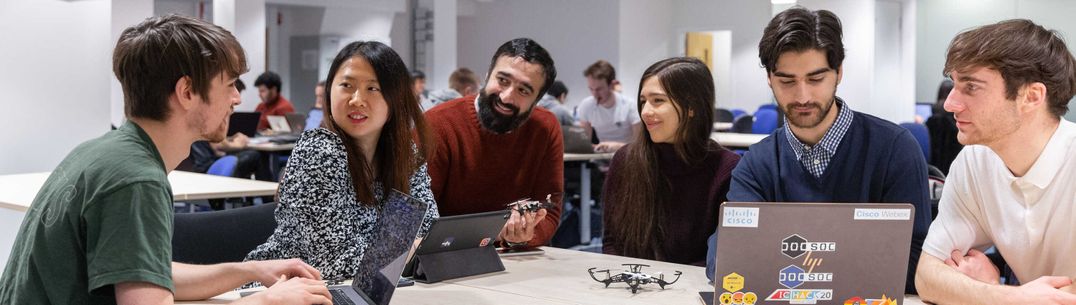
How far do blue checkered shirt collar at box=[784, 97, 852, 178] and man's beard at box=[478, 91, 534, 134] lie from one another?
895mm

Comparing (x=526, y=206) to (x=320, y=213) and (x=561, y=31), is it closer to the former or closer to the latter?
(x=320, y=213)

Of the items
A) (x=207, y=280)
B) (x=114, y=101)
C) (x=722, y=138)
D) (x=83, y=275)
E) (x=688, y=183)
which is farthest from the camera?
(x=114, y=101)

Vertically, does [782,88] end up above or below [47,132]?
above

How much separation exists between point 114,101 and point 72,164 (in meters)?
11.8

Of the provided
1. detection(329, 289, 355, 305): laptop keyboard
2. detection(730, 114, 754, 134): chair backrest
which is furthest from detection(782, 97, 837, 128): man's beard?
detection(730, 114, 754, 134): chair backrest

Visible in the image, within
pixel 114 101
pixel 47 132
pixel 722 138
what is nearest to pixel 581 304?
pixel 47 132

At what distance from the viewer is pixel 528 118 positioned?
3246mm

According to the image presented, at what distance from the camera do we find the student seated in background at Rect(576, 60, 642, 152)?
8812mm

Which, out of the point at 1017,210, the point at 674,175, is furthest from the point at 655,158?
the point at 1017,210

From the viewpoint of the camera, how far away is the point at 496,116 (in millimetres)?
3164

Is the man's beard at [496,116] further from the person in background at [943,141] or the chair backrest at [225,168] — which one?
the person in background at [943,141]

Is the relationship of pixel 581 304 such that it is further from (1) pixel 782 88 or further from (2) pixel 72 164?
(2) pixel 72 164

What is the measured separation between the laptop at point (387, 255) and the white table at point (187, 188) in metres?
2.35

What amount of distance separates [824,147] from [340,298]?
1.21 metres
